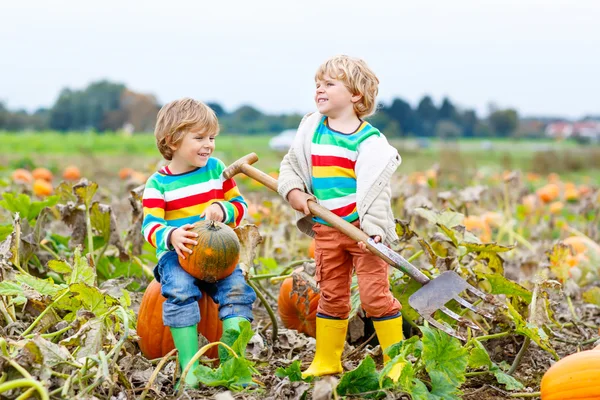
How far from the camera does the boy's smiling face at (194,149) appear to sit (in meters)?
3.04

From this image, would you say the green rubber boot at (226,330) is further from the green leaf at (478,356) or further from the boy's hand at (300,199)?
the green leaf at (478,356)

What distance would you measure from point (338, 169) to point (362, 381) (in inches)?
33.6

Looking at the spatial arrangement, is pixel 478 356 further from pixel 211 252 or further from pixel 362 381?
pixel 211 252

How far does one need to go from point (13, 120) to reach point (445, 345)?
49.6 m

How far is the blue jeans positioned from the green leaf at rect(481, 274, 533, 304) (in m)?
1.08

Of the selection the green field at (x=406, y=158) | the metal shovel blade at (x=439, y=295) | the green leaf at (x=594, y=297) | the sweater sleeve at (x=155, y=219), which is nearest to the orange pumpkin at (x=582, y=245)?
the green leaf at (x=594, y=297)

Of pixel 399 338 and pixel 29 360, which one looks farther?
pixel 399 338

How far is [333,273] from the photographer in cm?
315

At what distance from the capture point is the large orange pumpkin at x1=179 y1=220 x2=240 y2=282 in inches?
117

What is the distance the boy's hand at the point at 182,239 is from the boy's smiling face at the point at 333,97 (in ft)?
2.41

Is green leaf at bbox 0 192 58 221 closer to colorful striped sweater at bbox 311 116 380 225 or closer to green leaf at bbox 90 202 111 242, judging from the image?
green leaf at bbox 90 202 111 242

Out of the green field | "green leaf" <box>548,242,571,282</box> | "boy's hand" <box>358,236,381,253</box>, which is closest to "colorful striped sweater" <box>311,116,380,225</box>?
"boy's hand" <box>358,236,381,253</box>

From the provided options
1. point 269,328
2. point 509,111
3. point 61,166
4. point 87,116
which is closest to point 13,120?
point 87,116

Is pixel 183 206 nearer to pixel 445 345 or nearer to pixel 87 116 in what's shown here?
pixel 445 345
